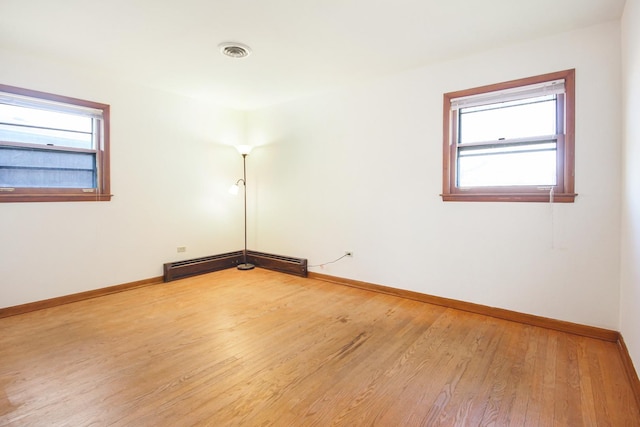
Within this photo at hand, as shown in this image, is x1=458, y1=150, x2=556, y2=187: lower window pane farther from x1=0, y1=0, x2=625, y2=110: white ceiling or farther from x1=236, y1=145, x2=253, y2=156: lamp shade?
x1=236, y1=145, x2=253, y2=156: lamp shade

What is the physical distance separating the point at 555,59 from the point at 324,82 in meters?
2.26

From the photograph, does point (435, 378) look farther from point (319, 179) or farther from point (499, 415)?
point (319, 179)

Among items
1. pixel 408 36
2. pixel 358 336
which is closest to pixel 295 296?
pixel 358 336

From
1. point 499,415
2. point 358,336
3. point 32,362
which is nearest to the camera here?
point 499,415

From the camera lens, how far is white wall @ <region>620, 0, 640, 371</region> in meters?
1.95

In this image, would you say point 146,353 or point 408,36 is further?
point 408,36

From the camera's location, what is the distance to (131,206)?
3871mm

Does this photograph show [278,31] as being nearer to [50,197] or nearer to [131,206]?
[131,206]

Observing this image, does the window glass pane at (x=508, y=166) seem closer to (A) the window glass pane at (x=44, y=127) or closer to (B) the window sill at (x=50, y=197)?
(B) the window sill at (x=50, y=197)

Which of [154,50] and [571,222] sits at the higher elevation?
[154,50]

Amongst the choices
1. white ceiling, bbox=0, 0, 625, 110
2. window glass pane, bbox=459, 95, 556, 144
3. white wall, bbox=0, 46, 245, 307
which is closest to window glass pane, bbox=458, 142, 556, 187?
window glass pane, bbox=459, 95, 556, 144

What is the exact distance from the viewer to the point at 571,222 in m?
2.64

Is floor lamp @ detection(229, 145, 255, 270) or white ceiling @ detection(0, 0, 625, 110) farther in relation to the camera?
floor lamp @ detection(229, 145, 255, 270)

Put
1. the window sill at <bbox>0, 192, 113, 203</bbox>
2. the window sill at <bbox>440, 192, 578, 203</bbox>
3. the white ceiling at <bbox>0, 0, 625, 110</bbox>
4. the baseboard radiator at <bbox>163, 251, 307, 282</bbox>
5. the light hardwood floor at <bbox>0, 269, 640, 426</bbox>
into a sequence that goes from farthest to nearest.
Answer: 1. the baseboard radiator at <bbox>163, 251, 307, 282</bbox>
2. the window sill at <bbox>0, 192, 113, 203</bbox>
3. the window sill at <bbox>440, 192, 578, 203</bbox>
4. the white ceiling at <bbox>0, 0, 625, 110</bbox>
5. the light hardwood floor at <bbox>0, 269, 640, 426</bbox>
